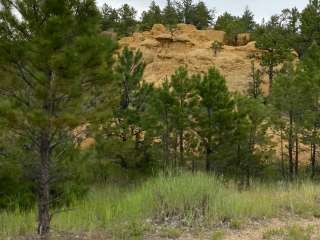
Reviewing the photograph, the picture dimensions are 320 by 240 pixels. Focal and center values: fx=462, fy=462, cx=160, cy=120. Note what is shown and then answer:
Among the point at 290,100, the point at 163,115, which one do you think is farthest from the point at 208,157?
the point at 290,100

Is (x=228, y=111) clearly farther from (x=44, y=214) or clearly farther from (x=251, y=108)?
(x=44, y=214)

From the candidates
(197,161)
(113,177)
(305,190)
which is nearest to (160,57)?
(197,161)

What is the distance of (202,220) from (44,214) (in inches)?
126

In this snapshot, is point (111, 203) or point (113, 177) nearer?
point (111, 203)

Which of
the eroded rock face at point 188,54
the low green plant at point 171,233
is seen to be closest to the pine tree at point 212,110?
the low green plant at point 171,233

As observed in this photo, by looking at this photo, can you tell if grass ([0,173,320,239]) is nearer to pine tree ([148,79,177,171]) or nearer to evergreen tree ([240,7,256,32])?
pine tree ([148,79,177,171])

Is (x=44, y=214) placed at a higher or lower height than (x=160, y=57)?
lower

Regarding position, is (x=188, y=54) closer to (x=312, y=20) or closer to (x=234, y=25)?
(x=234, y=25)

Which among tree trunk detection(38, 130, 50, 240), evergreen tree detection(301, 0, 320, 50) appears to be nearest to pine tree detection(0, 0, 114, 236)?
tree trunk detection(38, 130, 50, 240)

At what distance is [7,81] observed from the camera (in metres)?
7.82

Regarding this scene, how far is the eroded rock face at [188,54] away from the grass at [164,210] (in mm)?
35399

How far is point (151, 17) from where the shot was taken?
209 ft

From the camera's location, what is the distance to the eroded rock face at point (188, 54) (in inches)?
1977

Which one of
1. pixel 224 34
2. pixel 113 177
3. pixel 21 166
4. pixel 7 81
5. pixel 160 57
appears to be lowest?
pixel 113 177
